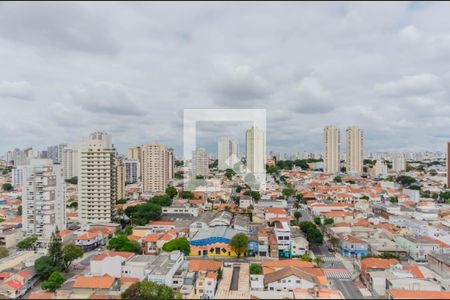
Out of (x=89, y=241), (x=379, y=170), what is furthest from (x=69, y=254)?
(x=379, y=170)

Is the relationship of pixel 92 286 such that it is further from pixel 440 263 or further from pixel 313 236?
pixel 440 263

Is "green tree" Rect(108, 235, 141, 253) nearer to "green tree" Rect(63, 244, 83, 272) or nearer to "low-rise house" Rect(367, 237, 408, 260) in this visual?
"green tree" Rect(63, 244, 83, 272)

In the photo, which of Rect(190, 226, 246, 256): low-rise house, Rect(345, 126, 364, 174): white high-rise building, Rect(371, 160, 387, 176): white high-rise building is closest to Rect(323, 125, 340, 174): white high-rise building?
Rect(345, 126, 364, 174): white high-rise building

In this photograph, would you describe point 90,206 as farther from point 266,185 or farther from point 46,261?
point 266,185

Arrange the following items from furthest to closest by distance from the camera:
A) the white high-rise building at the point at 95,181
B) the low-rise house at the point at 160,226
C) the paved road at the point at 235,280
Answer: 1. the white high-rise building at the point at 95,181
2. the low-rise house at the point at 160,226
3. the paved road at the point at 235,280

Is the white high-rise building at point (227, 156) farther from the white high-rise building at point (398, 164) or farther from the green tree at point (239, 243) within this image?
the white high-rise building at point (398, 164)

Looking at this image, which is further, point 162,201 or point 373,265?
point 162,201

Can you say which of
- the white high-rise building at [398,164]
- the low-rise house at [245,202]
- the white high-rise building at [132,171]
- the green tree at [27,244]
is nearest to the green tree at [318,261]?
the low-rise house at [245,202]
